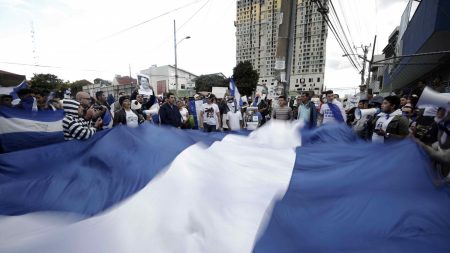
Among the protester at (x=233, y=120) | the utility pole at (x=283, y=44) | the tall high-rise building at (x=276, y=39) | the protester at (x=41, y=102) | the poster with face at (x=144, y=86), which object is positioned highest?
the tall high-rise building at (x=276, y=39)

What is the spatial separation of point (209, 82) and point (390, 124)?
177 ft

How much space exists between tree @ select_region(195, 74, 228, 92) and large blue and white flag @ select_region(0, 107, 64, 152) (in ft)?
164

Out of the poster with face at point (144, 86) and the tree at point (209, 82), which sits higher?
the tree at point (209, 82)

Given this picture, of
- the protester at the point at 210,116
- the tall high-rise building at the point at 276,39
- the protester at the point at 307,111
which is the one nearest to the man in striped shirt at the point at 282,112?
the protester at the point at 307,111

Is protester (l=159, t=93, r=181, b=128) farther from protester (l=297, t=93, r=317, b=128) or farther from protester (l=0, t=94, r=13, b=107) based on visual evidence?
protester (l=297, t=93, r=317, b=128)

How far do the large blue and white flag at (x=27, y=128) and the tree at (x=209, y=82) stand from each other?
5001 cm

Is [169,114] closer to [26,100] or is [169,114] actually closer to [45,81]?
[26,100]

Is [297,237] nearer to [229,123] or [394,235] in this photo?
[394,235]

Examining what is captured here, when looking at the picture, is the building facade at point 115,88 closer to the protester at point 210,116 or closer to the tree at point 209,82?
the tree at point 209,82

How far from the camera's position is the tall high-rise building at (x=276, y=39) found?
26752 millimetres

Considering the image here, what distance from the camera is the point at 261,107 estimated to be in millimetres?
11562

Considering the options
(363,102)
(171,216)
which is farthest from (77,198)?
(363,102)

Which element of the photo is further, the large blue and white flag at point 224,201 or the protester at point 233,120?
the protester at point 233,120

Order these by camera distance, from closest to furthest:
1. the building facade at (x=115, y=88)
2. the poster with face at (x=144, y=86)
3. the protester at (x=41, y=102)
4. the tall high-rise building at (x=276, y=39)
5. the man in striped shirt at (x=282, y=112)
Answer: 1. the protester at (x=41, y=102)
2. the man in striped shirt at (x=282, y=112)
3. the poster with face at (x=144, y=86)
4. the tall high-rise building at (x=276, y=39)
5. the building facade at (x=115, y=88)
